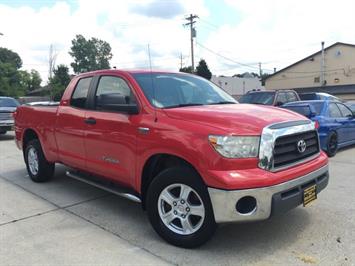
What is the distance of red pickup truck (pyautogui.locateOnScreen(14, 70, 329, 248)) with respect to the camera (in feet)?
11.8

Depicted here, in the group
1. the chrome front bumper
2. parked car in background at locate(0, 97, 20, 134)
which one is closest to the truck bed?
the chrome front bumper

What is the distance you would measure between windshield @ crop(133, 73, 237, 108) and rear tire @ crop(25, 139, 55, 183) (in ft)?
9.53

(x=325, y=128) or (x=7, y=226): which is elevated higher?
(x=325, y=128)

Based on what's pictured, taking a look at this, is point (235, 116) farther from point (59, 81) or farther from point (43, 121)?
point (59, 81)

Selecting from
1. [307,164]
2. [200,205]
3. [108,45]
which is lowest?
[200,205]

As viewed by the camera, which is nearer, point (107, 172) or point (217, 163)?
point (217, 163)

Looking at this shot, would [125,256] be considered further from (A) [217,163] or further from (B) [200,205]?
(A) [217,163]

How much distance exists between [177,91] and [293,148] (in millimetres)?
1633

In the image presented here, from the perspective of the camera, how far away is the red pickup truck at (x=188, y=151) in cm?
360

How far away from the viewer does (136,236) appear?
433 cm

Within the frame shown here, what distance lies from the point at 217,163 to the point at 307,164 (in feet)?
3.85

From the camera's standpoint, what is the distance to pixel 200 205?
3.84 m

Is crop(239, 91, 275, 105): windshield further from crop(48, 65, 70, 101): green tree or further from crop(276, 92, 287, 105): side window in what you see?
crop(48, 65, 70, 101): green tree

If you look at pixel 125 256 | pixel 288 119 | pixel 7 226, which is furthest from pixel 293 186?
pixel 7 226
